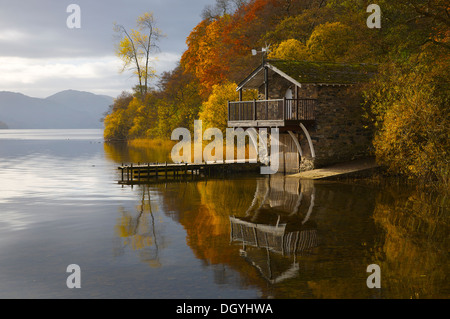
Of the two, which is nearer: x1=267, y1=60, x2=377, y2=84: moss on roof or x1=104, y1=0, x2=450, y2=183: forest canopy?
x1=104, y1=0, x2=450, y2=183: forest canopy

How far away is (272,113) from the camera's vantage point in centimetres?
3152

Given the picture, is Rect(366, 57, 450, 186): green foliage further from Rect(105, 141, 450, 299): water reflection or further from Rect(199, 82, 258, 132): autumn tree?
Rect(199, 82, 258, 132): autumn tree

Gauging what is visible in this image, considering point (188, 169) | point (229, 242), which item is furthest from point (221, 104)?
point (229, 242)

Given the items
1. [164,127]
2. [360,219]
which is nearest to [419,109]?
[360,219]

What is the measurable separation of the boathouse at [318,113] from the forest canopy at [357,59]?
127 centimetres

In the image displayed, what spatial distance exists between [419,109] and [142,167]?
1774cm

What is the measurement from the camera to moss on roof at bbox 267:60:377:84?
29125 mm

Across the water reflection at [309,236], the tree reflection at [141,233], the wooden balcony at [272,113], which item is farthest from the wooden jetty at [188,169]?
the tree reflection at [141,233]

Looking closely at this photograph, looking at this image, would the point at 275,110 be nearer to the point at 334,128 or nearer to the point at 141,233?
the point at 334,128

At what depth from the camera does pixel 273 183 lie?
94.8 feet

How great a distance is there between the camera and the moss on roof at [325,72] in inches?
1147

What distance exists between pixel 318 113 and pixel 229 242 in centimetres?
1705

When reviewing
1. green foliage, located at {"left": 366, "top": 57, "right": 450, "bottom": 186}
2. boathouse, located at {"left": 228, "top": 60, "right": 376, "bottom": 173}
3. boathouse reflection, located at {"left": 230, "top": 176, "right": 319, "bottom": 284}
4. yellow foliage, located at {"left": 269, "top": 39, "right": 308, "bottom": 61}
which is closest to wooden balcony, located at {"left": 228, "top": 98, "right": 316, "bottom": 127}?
boathouse, located at {"left": 228, "top": 60, "right": 376, "bottom": 173}
